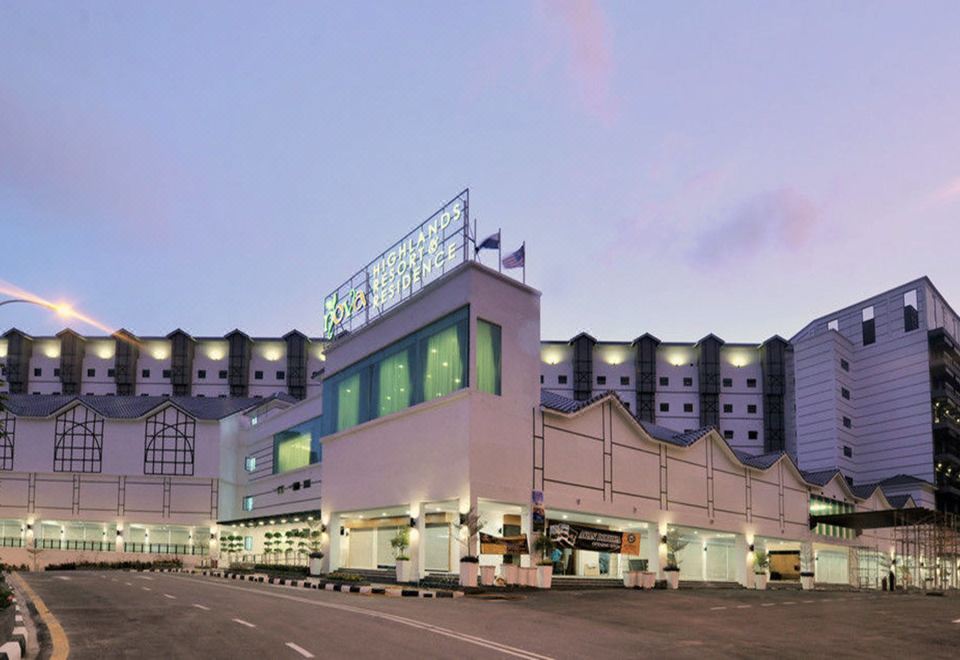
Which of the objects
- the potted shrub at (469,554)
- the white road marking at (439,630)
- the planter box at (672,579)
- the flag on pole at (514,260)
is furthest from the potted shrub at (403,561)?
the white road marking at (439,630)

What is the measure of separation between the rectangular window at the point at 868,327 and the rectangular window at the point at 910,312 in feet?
12.6

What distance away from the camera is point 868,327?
10775 cm

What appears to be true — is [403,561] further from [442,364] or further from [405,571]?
[442,364]

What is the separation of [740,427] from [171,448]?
221 ft

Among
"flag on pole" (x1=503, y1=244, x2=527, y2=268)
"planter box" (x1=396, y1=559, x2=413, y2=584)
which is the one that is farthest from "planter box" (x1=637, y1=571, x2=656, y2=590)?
"flag on pole" (x1=503, y1=244, x2=527, y2=268)

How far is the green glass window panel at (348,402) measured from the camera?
5453cm

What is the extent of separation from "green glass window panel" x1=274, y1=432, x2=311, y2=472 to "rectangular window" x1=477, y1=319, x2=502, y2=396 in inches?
1249

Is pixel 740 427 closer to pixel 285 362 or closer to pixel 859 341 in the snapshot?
pixel 859 341

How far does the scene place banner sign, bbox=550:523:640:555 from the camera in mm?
47094

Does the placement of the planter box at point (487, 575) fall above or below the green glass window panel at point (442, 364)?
below

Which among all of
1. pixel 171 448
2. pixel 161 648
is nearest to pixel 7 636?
pixel 161 648

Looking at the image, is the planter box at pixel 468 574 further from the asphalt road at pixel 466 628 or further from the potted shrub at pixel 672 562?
the potted shrub at pixel 672 562

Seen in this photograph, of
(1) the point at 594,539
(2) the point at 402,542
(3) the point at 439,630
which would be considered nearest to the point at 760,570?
(1) the point at 594,539

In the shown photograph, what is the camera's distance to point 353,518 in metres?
55.2
